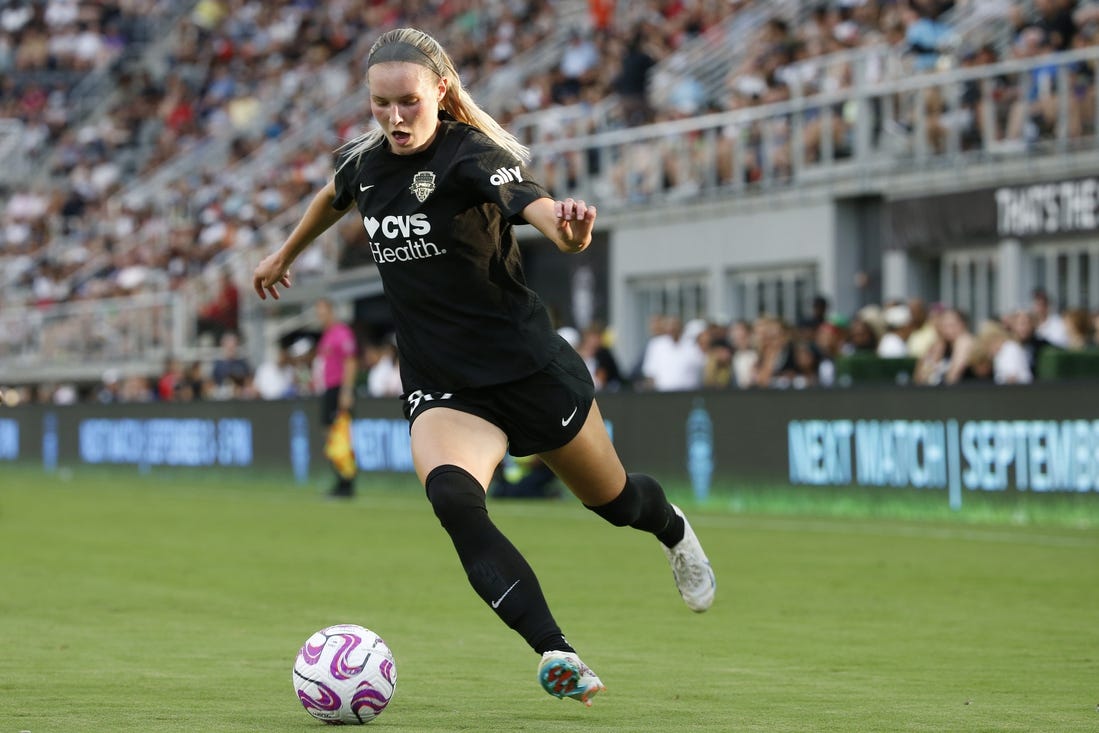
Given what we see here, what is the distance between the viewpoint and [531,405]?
6.91 meters

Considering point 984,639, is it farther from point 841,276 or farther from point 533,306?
point 841,276

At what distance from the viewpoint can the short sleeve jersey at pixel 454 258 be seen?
6773mm

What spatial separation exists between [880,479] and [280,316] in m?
20.2

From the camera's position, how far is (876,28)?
80.1 feet

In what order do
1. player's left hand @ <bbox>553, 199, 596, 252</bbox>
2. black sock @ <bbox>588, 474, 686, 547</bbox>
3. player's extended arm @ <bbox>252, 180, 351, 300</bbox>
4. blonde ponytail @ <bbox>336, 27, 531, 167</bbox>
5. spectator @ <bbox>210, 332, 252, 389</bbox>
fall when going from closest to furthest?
player's left hand @ <bbox>553, 199, 596, 252</bbox> < blonde ponytail @ <bbox>336, 27, 531, 167</bbox> < player's extended arm @ <bbox>252, 180, 351, 300</bbox> < black sock @ <bbox>588, 474, 686, 547</bbox> < spectator @ <bbox>210, 332, 252, 389</bbox>

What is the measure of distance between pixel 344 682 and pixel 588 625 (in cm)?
353

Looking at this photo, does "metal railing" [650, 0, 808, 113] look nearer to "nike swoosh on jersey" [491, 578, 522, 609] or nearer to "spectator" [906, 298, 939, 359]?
"spectator" [906, 298, 939, 359]

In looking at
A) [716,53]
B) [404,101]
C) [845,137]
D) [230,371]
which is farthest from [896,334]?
[404,101]

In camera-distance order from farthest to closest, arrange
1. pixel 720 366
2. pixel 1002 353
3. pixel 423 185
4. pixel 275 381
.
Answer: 1. pixel 275 381
2. pixel 720 366
3. pixel 1002 353
4. pixel 423 185

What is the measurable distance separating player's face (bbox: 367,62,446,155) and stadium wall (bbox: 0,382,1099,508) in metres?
10.0

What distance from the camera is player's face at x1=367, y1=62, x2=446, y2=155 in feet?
21.7

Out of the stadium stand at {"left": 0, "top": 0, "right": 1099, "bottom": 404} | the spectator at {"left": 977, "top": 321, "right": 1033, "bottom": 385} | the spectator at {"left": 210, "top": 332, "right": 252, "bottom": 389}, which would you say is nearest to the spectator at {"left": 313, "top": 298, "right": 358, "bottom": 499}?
the stadium stand at {"left": 0, "top": 0, "right": 1099, "bottom": 404}

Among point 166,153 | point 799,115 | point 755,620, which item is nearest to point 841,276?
point 799,115

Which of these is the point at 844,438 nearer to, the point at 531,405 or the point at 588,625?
the point at 588,625
